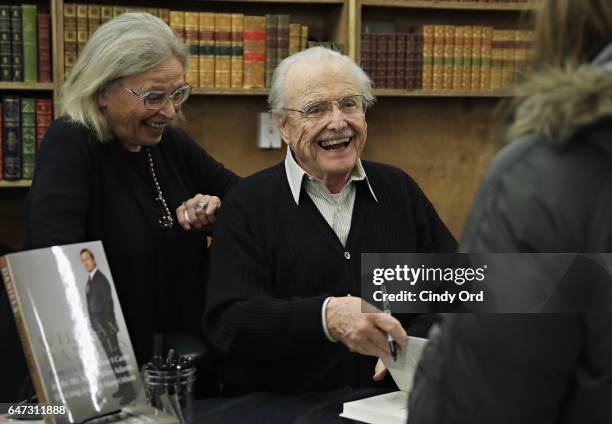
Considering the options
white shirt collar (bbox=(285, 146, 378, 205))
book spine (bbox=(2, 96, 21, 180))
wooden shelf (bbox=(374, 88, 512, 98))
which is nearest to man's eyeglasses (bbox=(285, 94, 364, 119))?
white shirt collar (bbox=(285, 146, 378, 205))

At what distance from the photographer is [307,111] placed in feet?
7.08

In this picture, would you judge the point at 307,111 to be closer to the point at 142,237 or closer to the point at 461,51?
the point at 142,237

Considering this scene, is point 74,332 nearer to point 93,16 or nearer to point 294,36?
point 93,16

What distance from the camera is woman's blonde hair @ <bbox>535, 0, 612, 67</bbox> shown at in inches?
32.6

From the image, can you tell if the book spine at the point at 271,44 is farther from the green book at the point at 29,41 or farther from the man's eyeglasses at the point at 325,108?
the man's eyeglasses at the point at 325,108

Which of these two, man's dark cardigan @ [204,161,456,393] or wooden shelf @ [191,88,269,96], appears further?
wooden shelf @ [191,88,269,96]

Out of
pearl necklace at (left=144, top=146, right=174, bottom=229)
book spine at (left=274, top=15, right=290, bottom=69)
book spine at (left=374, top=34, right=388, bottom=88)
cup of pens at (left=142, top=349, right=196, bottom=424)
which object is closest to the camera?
cup of pens at (left=142, top=349, right=196, bottom=424)

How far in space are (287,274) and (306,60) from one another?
56 centimetres

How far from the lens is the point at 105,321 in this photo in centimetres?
129

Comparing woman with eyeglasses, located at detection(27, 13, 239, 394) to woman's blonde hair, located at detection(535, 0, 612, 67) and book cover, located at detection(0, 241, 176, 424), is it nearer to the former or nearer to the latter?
book cover, located at detection(0, 241, 176, 424)

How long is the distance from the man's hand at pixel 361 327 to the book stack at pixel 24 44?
220 cm

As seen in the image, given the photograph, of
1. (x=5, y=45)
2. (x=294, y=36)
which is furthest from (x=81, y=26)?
(x=294, y=36)

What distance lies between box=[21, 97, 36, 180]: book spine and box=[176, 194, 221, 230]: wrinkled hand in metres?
1.49

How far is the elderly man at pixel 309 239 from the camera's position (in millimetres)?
1867
